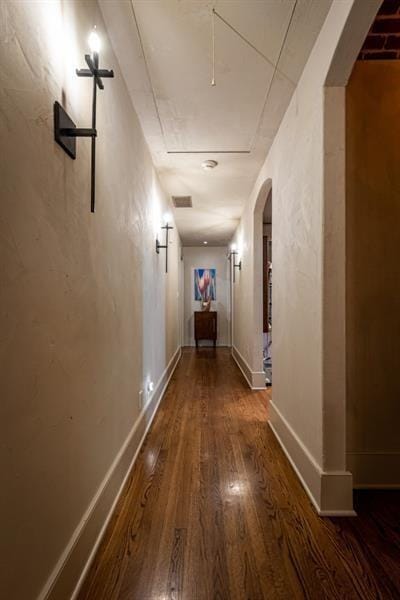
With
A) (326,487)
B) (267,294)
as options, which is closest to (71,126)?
(326,487)

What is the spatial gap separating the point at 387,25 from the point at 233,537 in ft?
8.87

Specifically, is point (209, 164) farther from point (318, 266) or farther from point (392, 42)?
point (318, 266)

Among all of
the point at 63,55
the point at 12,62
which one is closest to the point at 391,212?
the point at 63,55

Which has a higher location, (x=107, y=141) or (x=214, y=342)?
(x=107, y=141)

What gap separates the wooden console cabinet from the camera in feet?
24.7

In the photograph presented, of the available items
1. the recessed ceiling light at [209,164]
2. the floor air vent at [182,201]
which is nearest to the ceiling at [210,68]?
the recessed ceiling light at [209,164]

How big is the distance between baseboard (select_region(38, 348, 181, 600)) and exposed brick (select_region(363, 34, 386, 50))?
2.73m

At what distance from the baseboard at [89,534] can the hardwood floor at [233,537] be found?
49 mm

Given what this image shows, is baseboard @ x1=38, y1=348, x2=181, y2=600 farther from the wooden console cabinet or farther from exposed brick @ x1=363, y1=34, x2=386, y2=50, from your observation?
the wooden console cabinet

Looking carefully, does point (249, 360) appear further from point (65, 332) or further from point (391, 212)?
point (65, 332)

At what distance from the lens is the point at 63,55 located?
43.6 inches

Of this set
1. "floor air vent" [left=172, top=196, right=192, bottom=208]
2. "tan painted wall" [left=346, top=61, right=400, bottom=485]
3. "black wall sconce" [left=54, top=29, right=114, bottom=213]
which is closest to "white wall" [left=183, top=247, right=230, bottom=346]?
"floor air vent" [left=172, top=196, right=192, bottom=208]

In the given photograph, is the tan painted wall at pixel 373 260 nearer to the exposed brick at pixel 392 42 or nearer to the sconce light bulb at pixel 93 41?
the exposed brick at pixel 392 42

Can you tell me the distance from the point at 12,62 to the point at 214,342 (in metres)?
7.11
